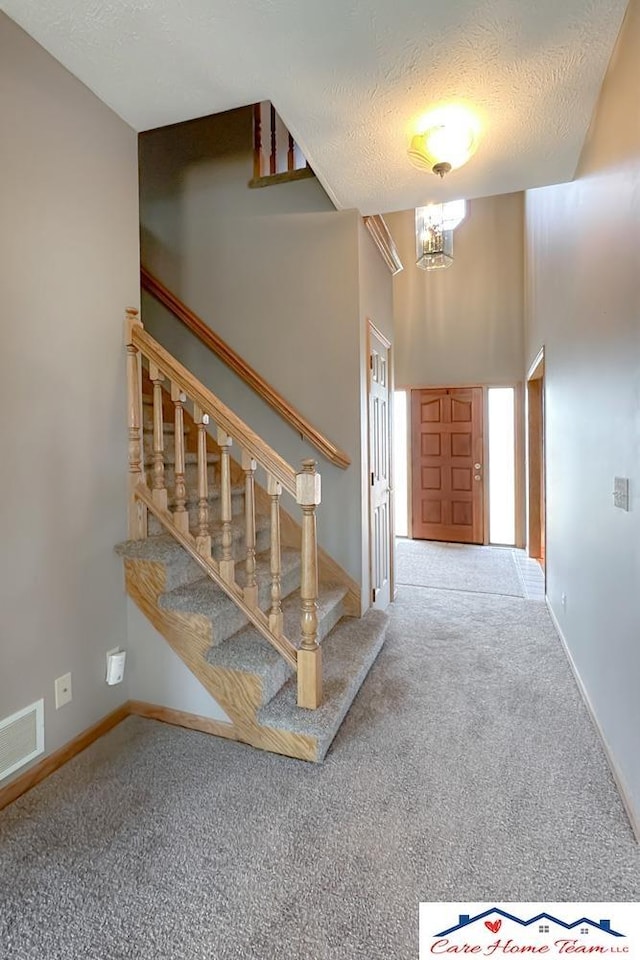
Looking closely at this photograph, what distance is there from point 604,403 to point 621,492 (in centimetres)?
45

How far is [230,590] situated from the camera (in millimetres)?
1954

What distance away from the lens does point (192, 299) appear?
10.4ft

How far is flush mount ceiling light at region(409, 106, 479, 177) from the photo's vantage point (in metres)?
1.95

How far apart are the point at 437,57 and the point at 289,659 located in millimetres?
2370

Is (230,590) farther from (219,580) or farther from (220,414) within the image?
(220,414)

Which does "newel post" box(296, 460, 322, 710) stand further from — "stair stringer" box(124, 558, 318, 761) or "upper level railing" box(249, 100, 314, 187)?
"upper level railing" box(249, 100, 314, 187)

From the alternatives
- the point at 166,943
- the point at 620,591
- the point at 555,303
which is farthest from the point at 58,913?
the point at 555,303

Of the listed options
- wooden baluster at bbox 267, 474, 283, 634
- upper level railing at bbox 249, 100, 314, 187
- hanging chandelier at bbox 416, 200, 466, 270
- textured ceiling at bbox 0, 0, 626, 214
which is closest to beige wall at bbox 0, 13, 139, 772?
textured ceiling at bbox 0, 0, 626, 214

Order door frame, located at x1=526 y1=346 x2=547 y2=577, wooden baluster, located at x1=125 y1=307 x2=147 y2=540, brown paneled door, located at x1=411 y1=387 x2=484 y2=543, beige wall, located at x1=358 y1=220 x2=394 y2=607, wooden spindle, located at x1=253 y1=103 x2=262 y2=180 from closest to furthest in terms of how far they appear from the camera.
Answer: wooden baluster, located at x1=125 y1=307 x2=147 y2=540 → beige wall, located at x1=358 y1=220 x2=394 y2=607 → wooden spindle, located at x1=253 y1=103 x2=262 y2=180 → door frame, located at x1=526 y1=346 x2=547 y2=577 → brown paneled door, located at x1=411 y1=387 x2=484 y2=543

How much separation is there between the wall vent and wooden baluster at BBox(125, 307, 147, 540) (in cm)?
77

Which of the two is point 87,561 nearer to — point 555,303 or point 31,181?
point 31,181

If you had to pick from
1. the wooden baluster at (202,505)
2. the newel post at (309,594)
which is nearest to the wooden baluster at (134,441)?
the wooden baluster at (202,505)

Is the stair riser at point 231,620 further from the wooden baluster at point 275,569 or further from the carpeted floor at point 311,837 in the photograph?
the carpeted floor at point 311,837

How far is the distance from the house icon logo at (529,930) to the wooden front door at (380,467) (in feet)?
6.46
